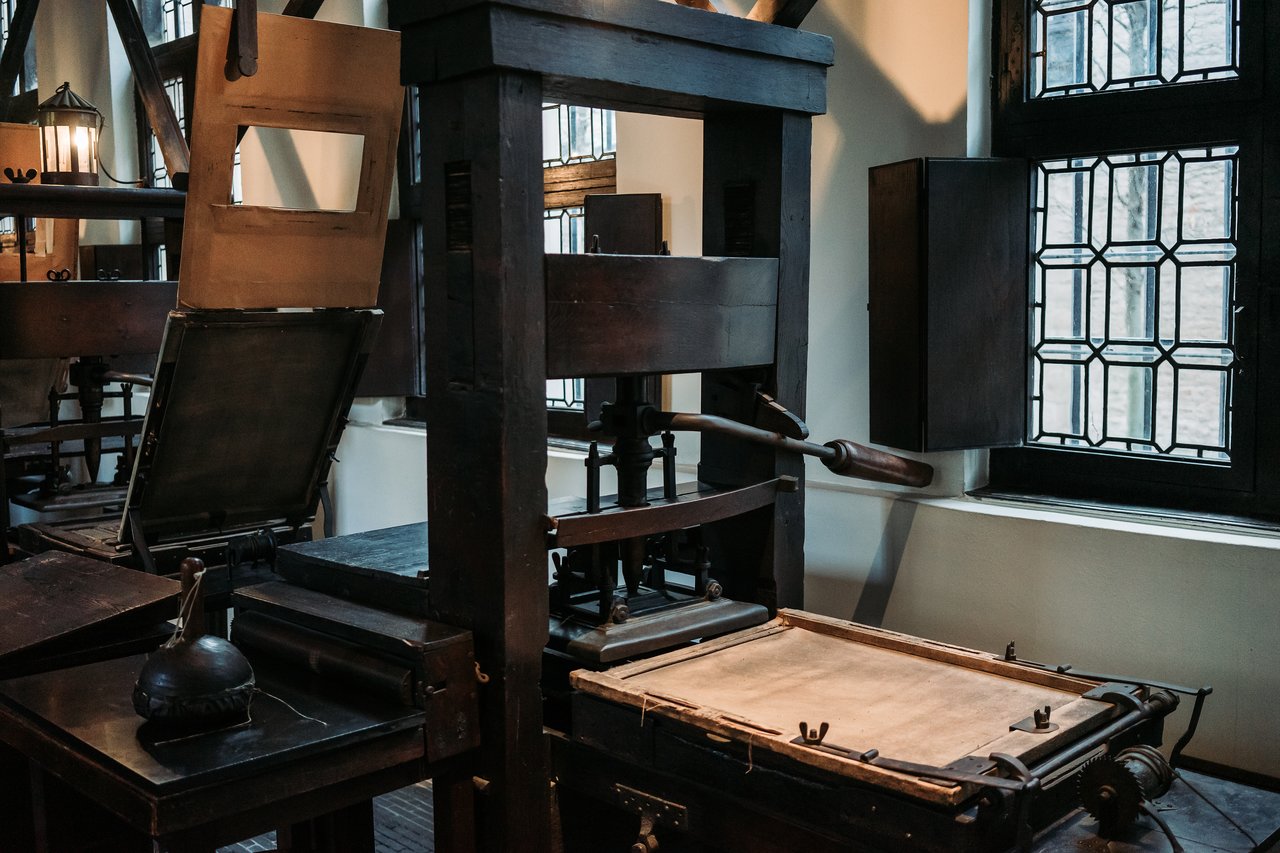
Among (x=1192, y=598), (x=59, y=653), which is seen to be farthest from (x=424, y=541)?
(x=1192, y=598)

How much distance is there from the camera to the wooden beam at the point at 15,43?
652cm

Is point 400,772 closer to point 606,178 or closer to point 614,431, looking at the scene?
point 614,431

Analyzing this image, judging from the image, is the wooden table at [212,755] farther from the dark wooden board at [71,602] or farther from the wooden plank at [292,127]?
the wooden plank at [292,127]

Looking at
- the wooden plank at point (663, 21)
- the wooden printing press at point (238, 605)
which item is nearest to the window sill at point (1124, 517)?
the wooden plank at point (663, 21)

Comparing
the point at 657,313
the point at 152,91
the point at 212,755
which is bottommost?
the point at 212,755

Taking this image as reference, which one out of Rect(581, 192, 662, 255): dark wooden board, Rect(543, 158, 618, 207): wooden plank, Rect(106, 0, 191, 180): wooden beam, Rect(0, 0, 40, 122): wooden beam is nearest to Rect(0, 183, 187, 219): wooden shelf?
Rect(106, 0, 191, 180): wooden beam

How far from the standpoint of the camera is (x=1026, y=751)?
6.30 feet

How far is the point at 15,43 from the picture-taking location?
6668 mm

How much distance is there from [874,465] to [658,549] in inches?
19.6

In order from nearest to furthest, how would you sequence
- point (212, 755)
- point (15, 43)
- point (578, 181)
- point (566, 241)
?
point (212, 755) < point (578, 181) < point (566, 241) < point (15, 43)

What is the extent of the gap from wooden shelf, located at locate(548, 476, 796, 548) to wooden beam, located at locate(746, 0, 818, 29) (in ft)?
3.25

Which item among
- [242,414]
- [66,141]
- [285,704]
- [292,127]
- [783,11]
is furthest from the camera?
[66,141]

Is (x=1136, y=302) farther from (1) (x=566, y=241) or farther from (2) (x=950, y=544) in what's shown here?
(1) (x=566, y=241)

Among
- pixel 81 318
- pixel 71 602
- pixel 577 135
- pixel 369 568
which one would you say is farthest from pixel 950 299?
pixel 81 318
